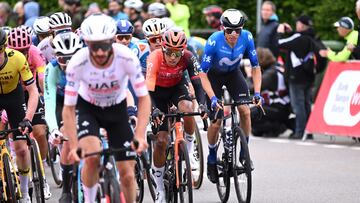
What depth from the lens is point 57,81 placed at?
1126 cm

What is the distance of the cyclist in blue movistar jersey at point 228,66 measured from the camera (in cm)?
1266

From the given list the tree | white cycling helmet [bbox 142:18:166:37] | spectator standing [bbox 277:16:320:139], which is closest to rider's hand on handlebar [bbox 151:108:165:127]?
white cycling helmet [bbox 142:18:166:37]

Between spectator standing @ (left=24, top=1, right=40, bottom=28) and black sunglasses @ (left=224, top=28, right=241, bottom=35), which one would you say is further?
spectator standing @ (left=24, top=1, right=40, bottom=28)

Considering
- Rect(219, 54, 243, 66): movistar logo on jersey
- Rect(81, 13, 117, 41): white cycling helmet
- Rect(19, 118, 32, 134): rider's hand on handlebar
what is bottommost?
Rect(19, 118, 32, 134): rider's hand on handlebar

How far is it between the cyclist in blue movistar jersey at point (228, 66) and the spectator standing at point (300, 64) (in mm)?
6012

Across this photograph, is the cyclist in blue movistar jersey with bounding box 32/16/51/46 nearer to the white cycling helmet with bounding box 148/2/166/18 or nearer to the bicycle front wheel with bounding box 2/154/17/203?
the bicycle front wheel with bounding box 2/154/17/203

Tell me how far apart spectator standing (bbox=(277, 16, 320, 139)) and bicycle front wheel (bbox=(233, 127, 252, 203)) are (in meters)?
6.68

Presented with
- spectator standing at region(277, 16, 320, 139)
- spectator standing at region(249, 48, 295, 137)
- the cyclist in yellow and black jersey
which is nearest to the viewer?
the cyclist in yellow and black jersey

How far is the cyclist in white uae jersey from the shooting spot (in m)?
9.27

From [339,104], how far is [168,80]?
6446 millimetres

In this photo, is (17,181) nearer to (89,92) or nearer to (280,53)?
(89,92)

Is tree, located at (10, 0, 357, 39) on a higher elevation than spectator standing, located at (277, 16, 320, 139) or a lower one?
higher

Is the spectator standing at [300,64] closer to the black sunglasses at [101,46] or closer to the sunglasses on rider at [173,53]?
the sunglasses on rider at [173,53]

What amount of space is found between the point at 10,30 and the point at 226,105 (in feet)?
8.02
